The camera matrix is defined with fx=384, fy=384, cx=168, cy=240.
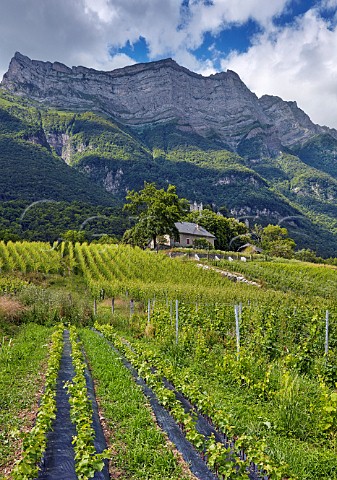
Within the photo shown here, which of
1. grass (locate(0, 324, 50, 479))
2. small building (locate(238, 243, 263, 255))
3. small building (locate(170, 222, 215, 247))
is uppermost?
small building (locate(170, 222, 215, 247))

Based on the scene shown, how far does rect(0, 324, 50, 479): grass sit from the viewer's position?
5.64 m

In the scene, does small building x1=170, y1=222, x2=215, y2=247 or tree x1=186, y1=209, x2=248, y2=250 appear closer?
small building x1=170, y1=222, x2=215, y2=247

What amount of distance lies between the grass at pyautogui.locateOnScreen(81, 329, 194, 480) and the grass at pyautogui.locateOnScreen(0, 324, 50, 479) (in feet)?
4.52

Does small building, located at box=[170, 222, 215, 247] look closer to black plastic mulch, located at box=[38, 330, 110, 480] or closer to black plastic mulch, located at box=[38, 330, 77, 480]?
black plastic mulch, located at box=[38, 330, 110, 480]

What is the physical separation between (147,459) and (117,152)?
195 m

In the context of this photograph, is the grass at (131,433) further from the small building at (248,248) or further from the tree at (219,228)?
the small building at (248,248)

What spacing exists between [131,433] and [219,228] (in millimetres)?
72608

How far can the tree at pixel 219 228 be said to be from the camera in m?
76.9

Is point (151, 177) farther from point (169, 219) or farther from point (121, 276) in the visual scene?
point (121, 276)

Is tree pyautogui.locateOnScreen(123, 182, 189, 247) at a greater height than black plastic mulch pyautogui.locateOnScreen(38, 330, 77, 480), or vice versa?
tree pyautogui.locateOnScreen(123, 182, 189, 247)

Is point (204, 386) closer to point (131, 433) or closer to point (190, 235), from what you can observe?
point (131, 433)

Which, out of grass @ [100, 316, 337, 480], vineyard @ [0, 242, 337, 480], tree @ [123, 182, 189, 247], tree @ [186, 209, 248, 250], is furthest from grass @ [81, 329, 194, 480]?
tree @ [186, 209, 248, 250]

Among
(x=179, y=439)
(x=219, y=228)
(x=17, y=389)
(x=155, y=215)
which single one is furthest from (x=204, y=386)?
(x=219, y=228)

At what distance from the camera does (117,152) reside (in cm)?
19250
